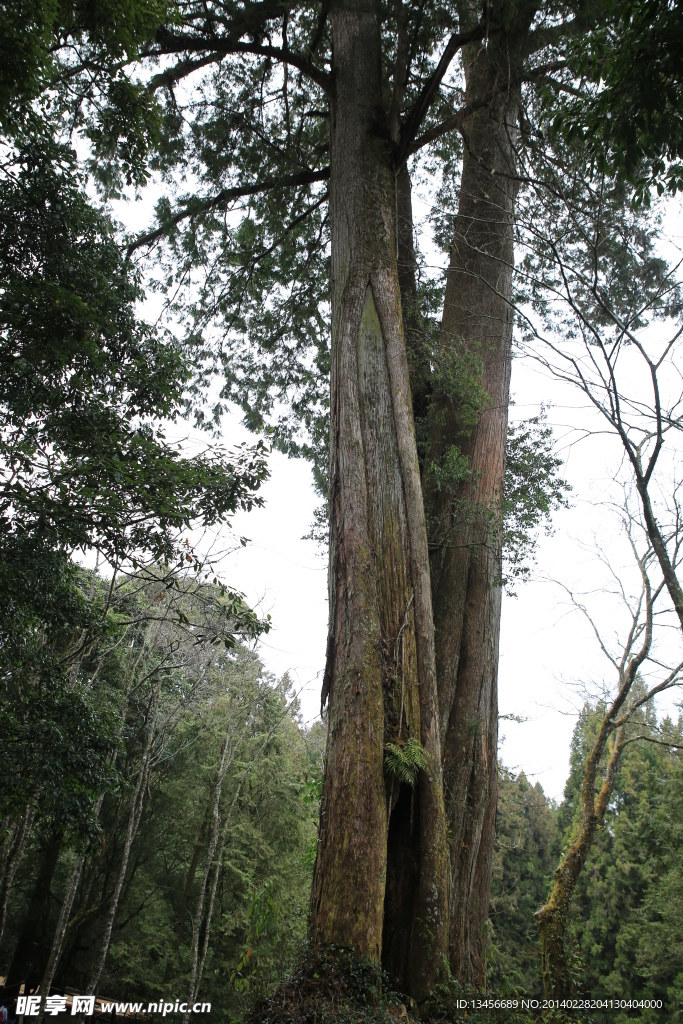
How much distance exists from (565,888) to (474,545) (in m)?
6.08

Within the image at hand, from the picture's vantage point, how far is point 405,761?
11.1ft

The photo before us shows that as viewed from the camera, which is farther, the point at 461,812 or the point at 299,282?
the point at 299,282

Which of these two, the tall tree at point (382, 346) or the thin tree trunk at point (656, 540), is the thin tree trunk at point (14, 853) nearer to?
the tall tree at point (382, 346)

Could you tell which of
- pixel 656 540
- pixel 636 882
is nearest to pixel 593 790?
pixel 656 540

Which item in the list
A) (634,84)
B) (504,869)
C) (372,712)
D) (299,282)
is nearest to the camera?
(634,84)

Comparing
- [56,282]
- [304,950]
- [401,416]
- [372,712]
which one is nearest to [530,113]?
[401,416]

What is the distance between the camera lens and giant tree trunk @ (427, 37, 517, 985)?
4.72 meters

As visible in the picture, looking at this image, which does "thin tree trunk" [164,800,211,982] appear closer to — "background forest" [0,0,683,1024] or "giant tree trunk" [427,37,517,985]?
"background forest" [0,0,683,1024]

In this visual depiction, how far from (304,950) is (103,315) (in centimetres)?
505

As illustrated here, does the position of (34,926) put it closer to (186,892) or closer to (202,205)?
(186,892)

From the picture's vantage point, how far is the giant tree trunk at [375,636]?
3.18m

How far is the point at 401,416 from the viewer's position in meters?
4.62

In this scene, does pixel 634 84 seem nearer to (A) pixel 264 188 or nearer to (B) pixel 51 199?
(B) pixel 51 199

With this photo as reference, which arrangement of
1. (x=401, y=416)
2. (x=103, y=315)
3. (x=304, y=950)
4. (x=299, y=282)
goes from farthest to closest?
(x=299, y=282), (x=103, y=315), (x=401, y=416), (x=304, y=950)
